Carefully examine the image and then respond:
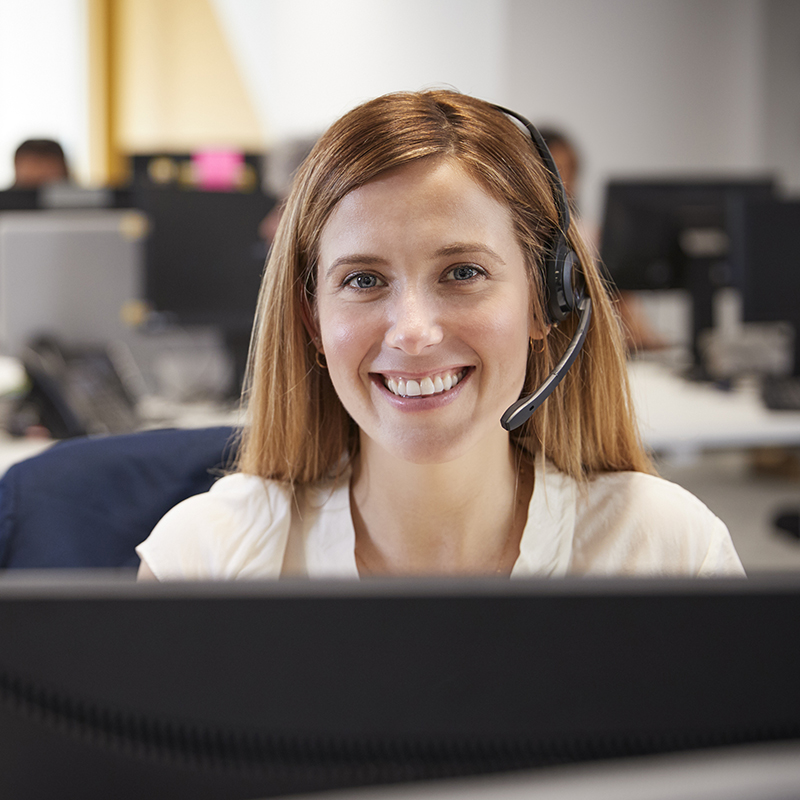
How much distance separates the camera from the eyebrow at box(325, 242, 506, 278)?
2.19 ft

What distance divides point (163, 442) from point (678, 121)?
13.6 feet

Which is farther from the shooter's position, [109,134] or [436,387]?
[109,134]

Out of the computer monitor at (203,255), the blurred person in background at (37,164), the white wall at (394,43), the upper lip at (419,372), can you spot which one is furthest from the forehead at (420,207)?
the white wall at (394,43)

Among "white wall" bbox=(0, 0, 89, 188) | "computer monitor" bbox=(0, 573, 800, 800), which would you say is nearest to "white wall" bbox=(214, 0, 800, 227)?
"white wall" bbox=(0, 0, 89, 188)

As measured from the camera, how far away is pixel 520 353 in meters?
0.74

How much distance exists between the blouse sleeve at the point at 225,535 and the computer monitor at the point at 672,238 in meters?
2.03

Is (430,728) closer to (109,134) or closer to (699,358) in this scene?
(699,358)

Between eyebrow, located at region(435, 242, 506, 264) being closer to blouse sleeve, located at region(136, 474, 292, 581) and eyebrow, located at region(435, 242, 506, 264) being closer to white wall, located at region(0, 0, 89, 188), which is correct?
blouse sleeve, located at region(136, 474, 292, 581)

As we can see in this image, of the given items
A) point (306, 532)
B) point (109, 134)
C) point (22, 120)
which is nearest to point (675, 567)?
point (306, 532)

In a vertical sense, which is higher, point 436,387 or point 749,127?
point 749,127

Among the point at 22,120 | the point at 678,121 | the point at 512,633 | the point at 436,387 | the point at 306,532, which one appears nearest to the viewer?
the point at 512,633

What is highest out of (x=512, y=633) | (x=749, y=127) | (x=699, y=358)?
(x=749, y=127)

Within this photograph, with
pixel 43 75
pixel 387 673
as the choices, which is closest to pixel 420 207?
pixel 387 673

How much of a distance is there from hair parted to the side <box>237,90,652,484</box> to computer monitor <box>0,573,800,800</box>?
45cm
